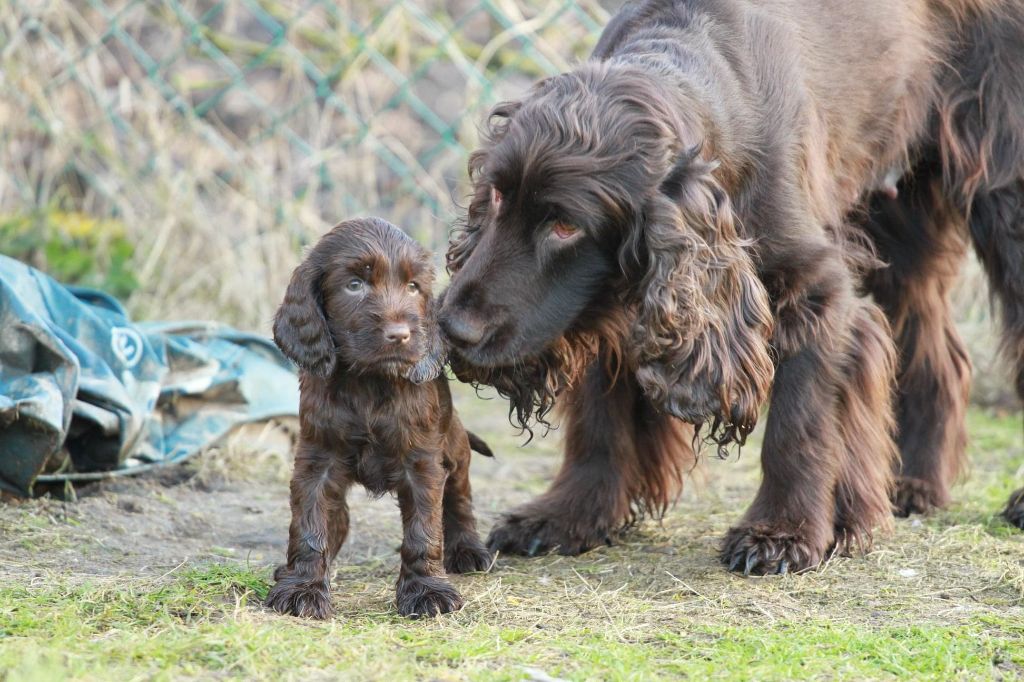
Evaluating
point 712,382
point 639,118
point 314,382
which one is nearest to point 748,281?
point 712,382

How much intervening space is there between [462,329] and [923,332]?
1.96 metres

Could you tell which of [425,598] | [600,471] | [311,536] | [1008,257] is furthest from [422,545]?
[1008,257]

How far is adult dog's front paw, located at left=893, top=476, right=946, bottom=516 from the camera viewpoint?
Result: 409 cm

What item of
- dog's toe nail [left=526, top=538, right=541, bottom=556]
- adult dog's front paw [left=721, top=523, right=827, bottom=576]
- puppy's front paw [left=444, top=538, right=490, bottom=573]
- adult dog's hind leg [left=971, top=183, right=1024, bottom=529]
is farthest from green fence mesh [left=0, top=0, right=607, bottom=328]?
adult dog's front paw [left=721, top=523, right=827, bottom=576]

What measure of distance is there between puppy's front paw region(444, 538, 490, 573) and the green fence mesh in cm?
284

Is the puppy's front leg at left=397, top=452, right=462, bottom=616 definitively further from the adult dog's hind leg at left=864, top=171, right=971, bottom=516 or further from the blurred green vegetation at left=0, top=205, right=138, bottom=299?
the blurred green vegetation at left=0, top=205, right=138, bottom=299

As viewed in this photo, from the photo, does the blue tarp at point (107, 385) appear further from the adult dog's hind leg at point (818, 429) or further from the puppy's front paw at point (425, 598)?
the adult dog's hind leg at point (818, 429)

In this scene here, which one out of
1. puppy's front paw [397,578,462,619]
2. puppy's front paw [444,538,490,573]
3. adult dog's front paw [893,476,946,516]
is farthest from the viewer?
adult dog's front paw [893,476,946,516]

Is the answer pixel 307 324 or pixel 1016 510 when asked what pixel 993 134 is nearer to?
pixel 1016 510

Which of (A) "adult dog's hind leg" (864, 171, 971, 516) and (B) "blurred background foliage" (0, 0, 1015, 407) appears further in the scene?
(B) "blurred background foliage" (0, 0, 1015, 407)

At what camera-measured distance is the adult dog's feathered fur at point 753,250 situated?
2.96 metres

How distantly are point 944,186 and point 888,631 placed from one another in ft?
5.14

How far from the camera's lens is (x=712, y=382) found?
308 centimetres

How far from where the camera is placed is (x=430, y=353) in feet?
9.42
